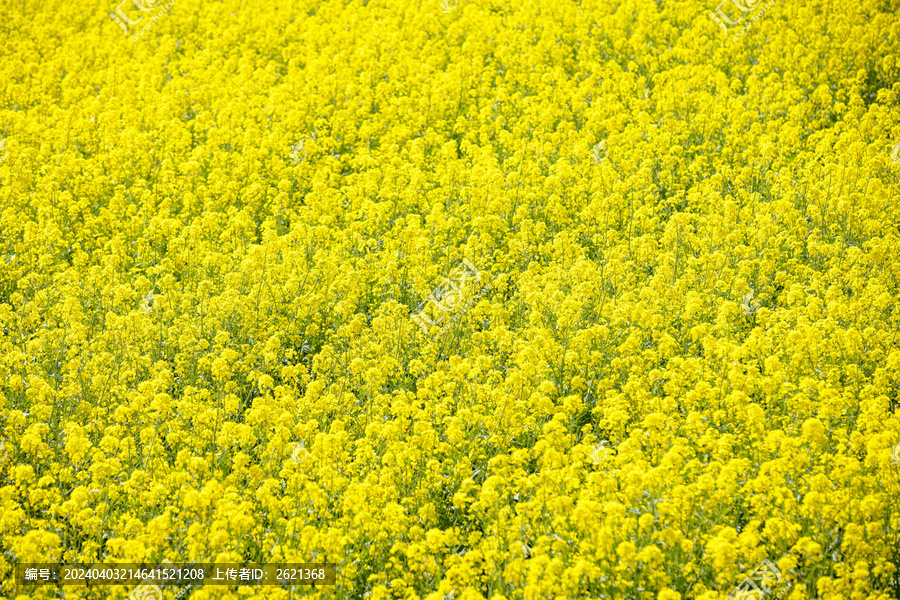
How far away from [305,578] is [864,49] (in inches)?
532

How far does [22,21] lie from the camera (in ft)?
59.3

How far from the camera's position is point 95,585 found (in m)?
5.88

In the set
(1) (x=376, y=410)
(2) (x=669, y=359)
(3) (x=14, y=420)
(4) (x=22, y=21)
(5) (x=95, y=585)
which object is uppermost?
(4) (x=22, y=21)

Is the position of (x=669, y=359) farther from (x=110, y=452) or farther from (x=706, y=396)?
(x=110, y=452)

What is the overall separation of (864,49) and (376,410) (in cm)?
A: 1172

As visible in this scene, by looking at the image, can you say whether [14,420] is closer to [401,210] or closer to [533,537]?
[533,537]

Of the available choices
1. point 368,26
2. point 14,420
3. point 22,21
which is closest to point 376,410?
point 14,420

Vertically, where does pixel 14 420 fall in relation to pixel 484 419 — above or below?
above

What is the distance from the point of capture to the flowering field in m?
6.09

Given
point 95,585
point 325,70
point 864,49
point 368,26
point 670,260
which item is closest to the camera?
point 95,585

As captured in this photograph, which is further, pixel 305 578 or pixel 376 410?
pixel 376 410

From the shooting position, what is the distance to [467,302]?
949cm

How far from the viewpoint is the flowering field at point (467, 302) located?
6090 mm

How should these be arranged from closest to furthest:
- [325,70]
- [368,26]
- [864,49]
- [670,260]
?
[670,260] < [864,49] < [325,70] < [368,26]
